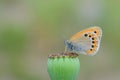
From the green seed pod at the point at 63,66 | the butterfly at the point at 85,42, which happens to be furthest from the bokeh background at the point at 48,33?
the green seed pod at the point at 63,66

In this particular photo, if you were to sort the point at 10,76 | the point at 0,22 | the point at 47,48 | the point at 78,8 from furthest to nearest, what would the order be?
the point at 78,8, the point at 0,22, the point at 47,48, the point at 10,76

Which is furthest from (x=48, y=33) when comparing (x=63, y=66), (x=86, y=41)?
(x=63, y=66)

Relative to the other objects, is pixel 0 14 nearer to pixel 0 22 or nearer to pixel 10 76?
pixel 0 22

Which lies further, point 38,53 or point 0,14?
point 0,14

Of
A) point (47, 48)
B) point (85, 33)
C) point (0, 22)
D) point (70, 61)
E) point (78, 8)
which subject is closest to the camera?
point (70, 61)

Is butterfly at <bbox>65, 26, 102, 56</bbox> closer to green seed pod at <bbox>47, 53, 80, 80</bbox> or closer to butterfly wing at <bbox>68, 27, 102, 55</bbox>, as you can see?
butterfly wing at <bbox>68, 27, 102, 55</bbox>

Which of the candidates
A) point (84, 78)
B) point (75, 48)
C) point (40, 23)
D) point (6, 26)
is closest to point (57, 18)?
point (40, 23)
